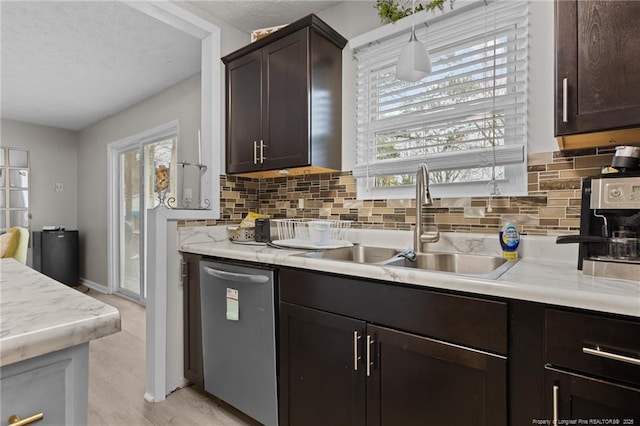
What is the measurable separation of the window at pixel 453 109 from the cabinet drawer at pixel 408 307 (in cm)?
77

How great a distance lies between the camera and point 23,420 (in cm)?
50

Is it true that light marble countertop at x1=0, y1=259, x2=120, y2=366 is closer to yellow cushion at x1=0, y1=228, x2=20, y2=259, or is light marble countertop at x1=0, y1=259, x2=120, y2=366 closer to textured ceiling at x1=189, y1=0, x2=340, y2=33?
textured ceiling at x1=189, y1=0, x2=340, y2=33

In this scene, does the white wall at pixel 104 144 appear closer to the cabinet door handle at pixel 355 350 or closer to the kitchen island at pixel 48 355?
the cabinet door handle at pixel 355 350

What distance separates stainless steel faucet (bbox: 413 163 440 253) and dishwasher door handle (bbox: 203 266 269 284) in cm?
77

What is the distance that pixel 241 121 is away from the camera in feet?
Result: 7.70

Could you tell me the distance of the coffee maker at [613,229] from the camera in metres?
1.01

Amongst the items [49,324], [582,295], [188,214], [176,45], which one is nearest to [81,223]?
[176,45]

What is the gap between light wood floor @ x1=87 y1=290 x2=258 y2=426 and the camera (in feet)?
6.05

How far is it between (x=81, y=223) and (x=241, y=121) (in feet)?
15.0

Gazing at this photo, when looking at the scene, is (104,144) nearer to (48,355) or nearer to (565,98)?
(48,355)

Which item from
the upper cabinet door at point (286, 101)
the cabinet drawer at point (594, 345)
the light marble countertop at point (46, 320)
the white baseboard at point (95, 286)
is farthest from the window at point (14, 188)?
the cabinet drawer at point (594, 345)

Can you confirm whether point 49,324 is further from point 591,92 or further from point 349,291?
point 591,92

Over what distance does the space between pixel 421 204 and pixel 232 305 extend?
3.59 feet

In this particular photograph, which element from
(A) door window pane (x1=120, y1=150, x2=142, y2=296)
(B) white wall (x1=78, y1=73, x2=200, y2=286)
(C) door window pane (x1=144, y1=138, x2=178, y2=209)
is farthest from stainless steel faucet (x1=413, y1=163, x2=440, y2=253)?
(A) door window pane (x1=120, y1=150, x2=142, y2=296)
